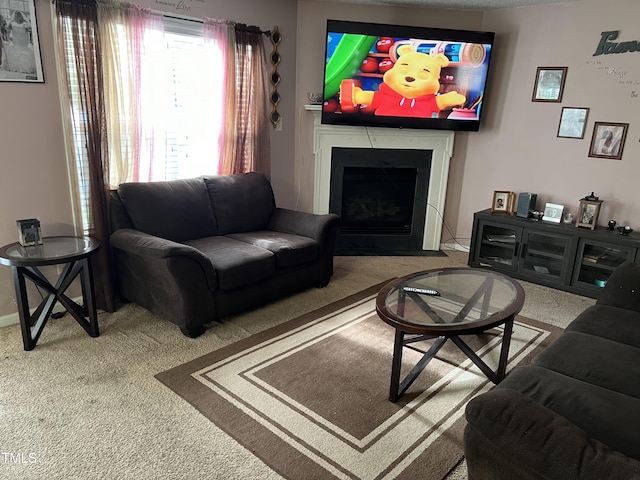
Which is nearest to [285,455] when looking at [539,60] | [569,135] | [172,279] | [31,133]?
[172,279]

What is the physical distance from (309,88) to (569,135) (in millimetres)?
2396

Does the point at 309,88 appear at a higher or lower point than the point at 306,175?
higher

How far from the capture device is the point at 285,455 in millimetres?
1981

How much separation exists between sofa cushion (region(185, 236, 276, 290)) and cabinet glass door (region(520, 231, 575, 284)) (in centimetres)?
233

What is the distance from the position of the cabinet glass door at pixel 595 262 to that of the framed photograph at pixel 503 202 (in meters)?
0.72

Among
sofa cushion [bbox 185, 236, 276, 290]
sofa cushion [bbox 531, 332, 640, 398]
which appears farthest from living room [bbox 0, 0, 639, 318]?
sofa cushion [bbox 531, 332, 640, 398]

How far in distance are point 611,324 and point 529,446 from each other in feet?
4.36

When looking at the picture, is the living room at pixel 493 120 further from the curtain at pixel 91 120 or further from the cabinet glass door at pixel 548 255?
the cabinet glass door at pixel 548 255

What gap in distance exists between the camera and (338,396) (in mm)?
2396

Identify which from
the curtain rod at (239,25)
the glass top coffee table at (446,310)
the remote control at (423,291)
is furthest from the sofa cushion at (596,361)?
the curtain rod at (239,25)

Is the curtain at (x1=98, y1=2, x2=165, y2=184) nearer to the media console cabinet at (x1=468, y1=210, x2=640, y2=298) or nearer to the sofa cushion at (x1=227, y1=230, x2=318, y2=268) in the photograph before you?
the sofa cushion at (x1=227, y1=230, x2=318, y2=268)

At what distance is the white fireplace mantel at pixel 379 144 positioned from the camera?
4586 mm

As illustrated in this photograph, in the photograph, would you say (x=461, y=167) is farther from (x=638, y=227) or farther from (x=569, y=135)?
(x=638, y=227)

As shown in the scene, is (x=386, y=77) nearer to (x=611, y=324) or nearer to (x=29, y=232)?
(x=611, y=324)
